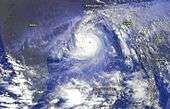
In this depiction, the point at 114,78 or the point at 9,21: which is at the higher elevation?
the point at 9,21

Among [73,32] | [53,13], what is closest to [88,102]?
[73,32]

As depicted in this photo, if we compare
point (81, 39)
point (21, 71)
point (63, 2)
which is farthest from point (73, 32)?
point (21, 71)

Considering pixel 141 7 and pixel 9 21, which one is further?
pixel 141 7

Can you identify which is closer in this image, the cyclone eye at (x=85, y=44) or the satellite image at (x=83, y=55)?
the satellite image at (x=83, y=55)

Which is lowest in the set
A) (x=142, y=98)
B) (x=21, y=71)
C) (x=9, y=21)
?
(x=142, y=98)

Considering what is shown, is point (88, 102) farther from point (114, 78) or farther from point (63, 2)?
point (63, 2)

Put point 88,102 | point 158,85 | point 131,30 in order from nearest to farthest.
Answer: point 88,102
point 158,85
point 131,30

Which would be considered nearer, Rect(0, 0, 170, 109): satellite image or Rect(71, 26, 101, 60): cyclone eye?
Rect(0, 0, 170, 109): satellite image

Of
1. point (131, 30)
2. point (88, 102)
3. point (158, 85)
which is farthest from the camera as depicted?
point (131, 30)
